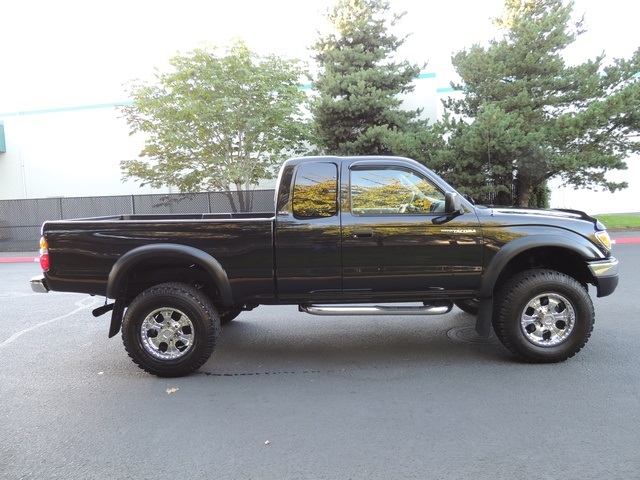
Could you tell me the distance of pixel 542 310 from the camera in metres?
4.48

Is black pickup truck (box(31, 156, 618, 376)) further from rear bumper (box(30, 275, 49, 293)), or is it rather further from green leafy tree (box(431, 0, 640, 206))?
green leafy tree (box(431, 0, 640, 206))

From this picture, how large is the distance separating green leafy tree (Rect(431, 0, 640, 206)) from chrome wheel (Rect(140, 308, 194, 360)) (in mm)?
12232

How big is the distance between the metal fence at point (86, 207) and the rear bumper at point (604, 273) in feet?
50.6

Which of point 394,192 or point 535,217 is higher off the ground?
point 394,192

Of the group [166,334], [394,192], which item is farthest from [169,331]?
[394,192]

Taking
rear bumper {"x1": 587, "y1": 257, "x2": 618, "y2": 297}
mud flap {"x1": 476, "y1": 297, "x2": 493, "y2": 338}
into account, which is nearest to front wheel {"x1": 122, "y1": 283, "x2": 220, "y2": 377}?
mud flap {"x1": 476, "y1": 297, "x2": 493, "y2": 338}

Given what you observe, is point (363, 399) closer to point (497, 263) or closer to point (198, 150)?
point (497, 263)

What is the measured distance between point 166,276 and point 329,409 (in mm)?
2149

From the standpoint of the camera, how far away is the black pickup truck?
437 cm

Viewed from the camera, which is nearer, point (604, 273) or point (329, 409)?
point (329, 409)

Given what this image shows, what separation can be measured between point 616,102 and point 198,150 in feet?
45.6

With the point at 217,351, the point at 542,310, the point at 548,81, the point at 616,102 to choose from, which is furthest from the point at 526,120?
the point at 217,351

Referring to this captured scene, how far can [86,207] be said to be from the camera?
19.4 metres

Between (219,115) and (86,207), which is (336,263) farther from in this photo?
(86,207)
